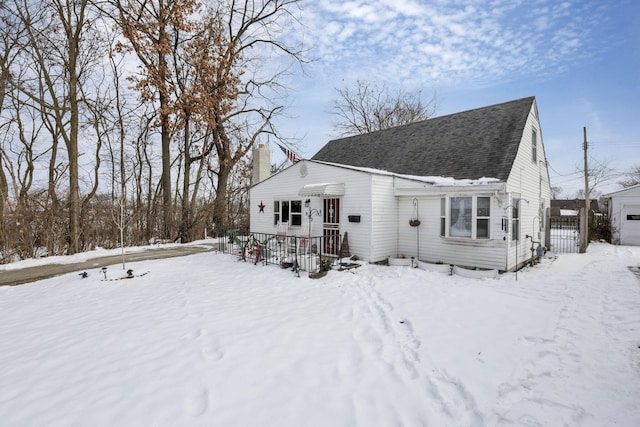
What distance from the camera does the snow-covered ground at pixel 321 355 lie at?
2807 mm

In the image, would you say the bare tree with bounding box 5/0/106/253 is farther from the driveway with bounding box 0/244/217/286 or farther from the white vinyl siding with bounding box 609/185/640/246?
the white vinyl siding with bounding box 609/185/640/246

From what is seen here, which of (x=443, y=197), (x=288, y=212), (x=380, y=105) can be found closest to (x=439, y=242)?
(x=443, y=197)

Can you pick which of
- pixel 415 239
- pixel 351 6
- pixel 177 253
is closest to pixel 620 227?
pixel 415 239

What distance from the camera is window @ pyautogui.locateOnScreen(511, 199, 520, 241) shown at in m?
9.09

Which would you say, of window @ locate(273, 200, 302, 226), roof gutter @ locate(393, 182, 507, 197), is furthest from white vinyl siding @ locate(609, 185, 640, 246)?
window @ locate(273, 200, 302, 226)

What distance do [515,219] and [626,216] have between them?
12.5 metres

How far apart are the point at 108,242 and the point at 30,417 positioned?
12.5 meters

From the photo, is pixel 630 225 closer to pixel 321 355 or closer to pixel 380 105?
pixel 380 105

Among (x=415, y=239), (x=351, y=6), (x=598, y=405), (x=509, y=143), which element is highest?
(x=351, y=6)

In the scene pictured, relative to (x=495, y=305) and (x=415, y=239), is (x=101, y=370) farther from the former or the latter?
(x=415, y=239)

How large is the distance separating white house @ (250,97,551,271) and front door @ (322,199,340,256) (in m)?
0.04

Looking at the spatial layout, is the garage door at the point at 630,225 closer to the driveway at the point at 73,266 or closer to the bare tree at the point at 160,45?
the driveway at the point at 73,266

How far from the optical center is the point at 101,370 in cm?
351

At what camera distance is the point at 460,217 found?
29.2 ft
